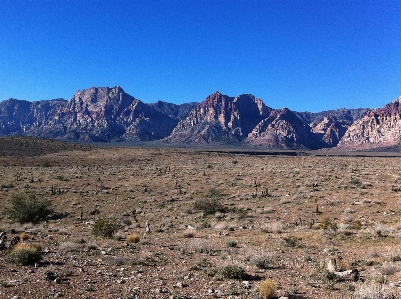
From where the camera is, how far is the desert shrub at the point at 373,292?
745cm

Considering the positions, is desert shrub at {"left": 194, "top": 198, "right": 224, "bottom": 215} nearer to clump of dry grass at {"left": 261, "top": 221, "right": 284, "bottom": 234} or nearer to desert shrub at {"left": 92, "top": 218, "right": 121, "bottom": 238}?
clump of dry grass at {"left": 261, "top": 221, "right": 284, "bottom": 234}

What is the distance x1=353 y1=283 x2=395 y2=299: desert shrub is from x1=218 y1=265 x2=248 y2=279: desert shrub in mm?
3111

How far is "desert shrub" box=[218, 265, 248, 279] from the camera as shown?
964 centimetres

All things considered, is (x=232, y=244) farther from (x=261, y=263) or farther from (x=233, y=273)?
(x=233, y=273)

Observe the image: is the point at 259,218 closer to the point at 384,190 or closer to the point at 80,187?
the point at 384,190

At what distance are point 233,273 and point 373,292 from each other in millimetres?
3787

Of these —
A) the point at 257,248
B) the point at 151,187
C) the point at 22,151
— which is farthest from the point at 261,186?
the point at 22,151

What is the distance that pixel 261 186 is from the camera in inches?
1406

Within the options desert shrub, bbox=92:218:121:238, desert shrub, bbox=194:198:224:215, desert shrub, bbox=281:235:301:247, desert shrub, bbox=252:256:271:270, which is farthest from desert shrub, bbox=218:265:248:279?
desert shrub, bbox=194:198:224:215

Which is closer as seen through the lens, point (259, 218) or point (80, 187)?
point (259, 218)

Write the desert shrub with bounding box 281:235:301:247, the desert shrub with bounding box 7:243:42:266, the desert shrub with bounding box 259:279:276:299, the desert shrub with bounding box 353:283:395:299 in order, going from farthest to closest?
the desert shrub with bounding box 281:235:301:247 → the desert shrub with bounding box 7:243:42:266 → the desert shrub with bounding box 259:279:276:299 → the desert shrub with bounding box 353:283:395:299

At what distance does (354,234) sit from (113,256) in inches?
447

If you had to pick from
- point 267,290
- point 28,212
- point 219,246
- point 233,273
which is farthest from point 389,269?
point 28,212

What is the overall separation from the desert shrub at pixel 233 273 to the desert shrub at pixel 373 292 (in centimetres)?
311
